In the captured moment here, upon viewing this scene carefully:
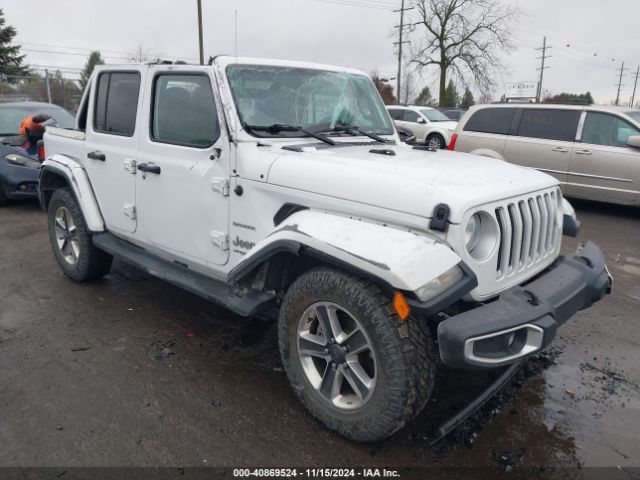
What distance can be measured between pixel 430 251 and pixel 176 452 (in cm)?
165

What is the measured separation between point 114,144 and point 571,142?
723 centimetres

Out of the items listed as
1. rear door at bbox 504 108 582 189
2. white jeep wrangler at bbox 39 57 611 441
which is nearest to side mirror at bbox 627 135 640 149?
rear door at bbox 504 108 582 189

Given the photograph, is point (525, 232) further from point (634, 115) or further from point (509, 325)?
point (634, 115)

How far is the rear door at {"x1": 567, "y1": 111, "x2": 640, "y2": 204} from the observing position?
7.95 metres

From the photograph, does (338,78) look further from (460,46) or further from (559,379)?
(460,46)

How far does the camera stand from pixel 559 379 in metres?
3.45

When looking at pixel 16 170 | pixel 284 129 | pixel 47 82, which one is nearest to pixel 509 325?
pixel 284 129

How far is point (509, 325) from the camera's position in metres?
2.33

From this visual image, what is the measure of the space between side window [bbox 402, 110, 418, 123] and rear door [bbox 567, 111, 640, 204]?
859cm

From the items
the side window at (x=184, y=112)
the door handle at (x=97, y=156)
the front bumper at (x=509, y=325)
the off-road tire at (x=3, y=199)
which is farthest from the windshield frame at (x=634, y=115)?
the off-road tire at (x=3, y=199)

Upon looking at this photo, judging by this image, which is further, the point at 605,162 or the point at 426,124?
the point at 426,124

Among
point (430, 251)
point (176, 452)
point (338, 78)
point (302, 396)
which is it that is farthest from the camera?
point (338, 78)

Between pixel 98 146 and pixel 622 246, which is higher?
pixel 98 146

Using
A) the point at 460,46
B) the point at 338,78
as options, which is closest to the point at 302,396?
the point at 338,78
